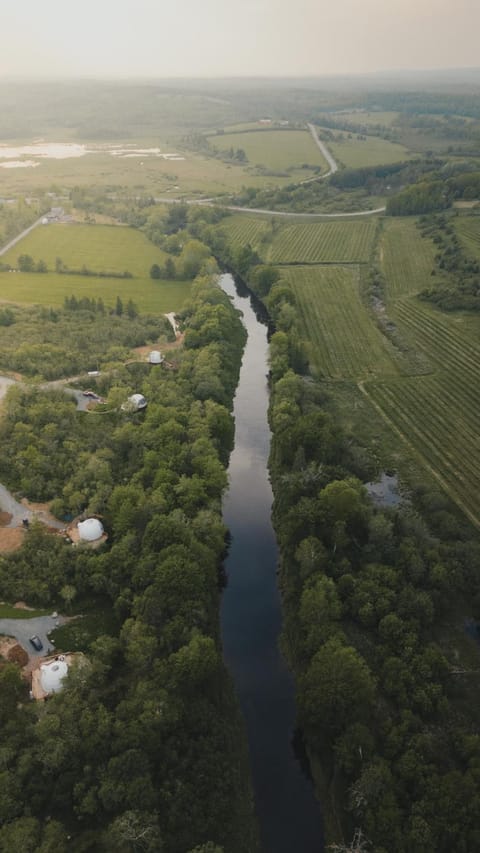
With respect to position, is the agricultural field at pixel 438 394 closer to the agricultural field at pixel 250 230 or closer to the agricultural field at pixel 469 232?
the agricultural field at pixel 469 232

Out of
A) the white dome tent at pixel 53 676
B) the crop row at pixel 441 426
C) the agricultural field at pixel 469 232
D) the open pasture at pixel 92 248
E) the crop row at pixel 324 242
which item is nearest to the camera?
the white dome tent at pixel 53 676

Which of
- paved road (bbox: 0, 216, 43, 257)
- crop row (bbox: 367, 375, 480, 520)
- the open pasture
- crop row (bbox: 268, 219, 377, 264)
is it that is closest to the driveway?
crop row (bbox: 367, 375, 480, 520)

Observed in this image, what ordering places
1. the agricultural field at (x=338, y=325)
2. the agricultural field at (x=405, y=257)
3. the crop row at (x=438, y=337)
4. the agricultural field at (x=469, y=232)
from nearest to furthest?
the crop row at (x=438, y=337) < the agricultural field at (x=338, y=325) < the agricultural field at (x=405, y=257) < the agricultural field at (x=469, y=232)

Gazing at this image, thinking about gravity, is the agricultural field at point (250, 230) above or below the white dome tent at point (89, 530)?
above

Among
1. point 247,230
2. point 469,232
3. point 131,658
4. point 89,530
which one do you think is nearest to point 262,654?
point 131,658

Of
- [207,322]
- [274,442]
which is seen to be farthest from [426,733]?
[207,322]

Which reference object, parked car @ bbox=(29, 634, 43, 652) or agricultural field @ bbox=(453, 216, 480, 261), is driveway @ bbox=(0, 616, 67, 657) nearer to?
parked car @ bbox=(29, 634, 43, 652)

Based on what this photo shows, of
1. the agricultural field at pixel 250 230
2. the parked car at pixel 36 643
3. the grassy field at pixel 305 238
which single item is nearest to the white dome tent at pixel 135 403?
the parked car at pixel 36 643
